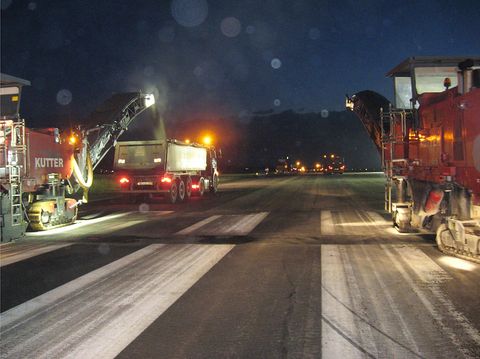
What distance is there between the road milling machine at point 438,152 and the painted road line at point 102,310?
462 centimetres

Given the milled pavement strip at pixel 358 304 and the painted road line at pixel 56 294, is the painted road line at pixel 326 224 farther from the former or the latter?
the painted road line at pixel 56 294

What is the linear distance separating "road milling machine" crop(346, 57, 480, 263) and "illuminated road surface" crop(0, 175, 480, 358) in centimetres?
68

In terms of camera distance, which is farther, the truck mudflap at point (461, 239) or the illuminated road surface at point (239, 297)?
the truck mudflap at point (461, 239)

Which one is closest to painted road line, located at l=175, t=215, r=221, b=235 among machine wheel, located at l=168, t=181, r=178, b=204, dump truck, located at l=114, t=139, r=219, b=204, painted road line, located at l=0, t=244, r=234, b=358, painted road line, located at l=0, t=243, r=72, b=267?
painted road line, located at l=0, t=243, r=72, b=267

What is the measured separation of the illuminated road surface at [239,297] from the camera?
15.7 ft

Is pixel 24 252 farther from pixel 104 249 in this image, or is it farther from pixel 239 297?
pixel 239 297

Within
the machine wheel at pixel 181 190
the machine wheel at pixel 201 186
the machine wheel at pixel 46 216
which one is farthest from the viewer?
the machine wheel at pixel 201 186

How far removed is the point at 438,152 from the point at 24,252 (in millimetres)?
8983

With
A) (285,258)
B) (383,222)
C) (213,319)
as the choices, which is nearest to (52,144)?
(285,258)

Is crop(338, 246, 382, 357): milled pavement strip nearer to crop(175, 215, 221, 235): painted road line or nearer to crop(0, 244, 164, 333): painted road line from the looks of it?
crop(0, 244, 164, 333): painted road line

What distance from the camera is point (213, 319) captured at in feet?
18.3

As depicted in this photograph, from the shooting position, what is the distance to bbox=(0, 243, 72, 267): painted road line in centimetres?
949

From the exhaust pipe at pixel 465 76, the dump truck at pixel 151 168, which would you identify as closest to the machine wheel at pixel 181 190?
the dump truck at pixel 151 168

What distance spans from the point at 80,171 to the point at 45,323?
11821 mm
